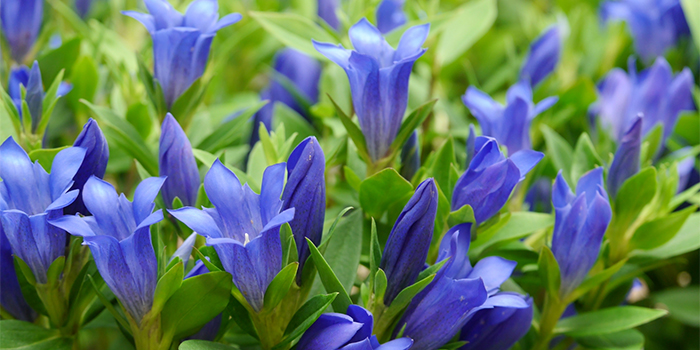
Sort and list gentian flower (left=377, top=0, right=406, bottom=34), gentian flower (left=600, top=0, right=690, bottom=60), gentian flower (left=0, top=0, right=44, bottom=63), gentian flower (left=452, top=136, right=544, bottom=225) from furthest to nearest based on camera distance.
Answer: gentian flower (left=600, top=0, right=690, bottom=60) < gentian flower (left=377, top=0, right=406, bottom=34) < gentian flower (left=0, top=0, right=44, bottom=63) < gentian flower (left=452, top=136, right=544, bottom=225)

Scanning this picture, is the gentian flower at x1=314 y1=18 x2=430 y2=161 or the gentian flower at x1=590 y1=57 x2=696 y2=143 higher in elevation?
the gentian flower at x1=314 y1=18 x2=430 y2=161

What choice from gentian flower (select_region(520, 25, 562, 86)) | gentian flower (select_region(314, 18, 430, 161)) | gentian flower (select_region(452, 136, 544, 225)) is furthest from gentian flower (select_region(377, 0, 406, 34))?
gentian flower (select_region(452, 136, 544, 225))

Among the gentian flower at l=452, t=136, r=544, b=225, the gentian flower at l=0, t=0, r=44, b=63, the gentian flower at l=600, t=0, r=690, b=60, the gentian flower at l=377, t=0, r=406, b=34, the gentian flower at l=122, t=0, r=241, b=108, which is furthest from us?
the gentian flower at l=600, t=0, r=690, b=60

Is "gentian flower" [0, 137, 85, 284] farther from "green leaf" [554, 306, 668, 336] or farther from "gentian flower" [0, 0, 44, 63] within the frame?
"green leaf" [554, 306, 668, 336]

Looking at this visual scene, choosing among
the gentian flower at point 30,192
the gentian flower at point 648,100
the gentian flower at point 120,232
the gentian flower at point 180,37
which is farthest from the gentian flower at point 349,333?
the gentian flower at point 648,100

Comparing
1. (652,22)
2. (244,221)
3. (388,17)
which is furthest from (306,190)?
(652,22)

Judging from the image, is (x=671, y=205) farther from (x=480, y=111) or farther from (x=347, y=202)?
(x=347, y=202)

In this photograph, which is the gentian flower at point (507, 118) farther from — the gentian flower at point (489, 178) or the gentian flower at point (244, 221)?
the gentian flower at point (244, 221)

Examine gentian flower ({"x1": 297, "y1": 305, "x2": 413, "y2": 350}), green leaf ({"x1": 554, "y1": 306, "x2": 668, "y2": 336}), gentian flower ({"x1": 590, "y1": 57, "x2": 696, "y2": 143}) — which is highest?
gentian flower ({"x1": 590, "y1": 57, "x2": 696, "y2": 143})
